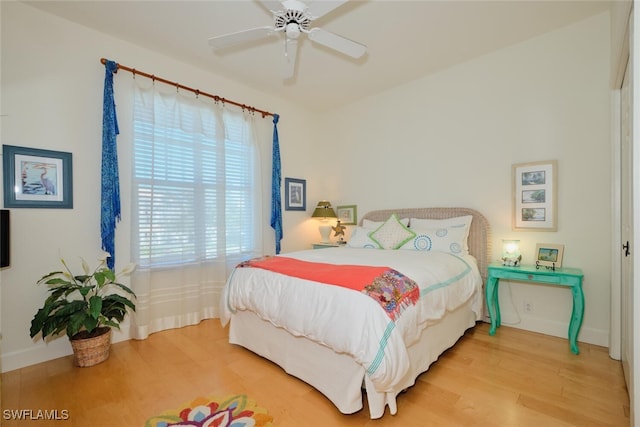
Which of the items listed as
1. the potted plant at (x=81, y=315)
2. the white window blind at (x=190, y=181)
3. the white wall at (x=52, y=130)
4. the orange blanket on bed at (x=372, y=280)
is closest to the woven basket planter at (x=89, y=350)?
the potted plant at (x=81, y=315)

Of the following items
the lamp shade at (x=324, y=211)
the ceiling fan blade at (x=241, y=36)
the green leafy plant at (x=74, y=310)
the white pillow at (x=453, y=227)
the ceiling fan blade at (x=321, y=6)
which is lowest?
the green leafy plant at (x=74, y=310)

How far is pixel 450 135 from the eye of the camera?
3.35 meters

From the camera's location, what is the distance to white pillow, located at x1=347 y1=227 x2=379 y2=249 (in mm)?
3333

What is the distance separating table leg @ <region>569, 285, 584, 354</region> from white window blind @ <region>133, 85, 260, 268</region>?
127 inches

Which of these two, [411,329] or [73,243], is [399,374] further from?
[73,243]

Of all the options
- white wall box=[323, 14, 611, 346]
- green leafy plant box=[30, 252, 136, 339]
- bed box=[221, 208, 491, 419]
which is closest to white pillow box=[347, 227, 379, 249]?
bed box=[221, 208, 491, 419]

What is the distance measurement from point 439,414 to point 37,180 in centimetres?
335

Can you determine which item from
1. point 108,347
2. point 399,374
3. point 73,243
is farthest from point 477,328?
point 73,243

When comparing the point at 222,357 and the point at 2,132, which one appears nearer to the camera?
the point at 2,132

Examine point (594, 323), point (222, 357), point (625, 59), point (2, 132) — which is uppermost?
point (625, 59)

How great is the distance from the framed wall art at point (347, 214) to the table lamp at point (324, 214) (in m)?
0.12

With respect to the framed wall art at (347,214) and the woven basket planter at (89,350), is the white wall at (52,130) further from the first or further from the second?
the framed wall art at (347,214)

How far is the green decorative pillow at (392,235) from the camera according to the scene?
10.3ft

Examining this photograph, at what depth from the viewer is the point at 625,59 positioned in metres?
1.88
